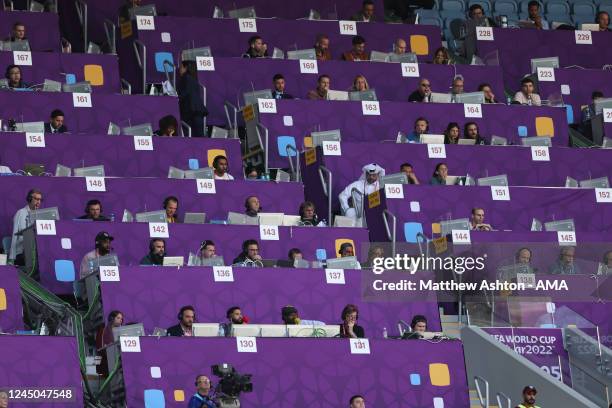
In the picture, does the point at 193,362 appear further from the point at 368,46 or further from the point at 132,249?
the point at 368,46

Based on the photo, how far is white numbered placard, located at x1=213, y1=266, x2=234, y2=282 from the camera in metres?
21.9

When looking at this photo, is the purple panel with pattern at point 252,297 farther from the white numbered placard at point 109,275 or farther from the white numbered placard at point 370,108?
the white numbered placard at point 370,108

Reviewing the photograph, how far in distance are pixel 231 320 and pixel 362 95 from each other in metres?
6.38

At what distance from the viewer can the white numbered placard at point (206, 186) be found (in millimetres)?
23969

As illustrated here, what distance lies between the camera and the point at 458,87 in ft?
88.8

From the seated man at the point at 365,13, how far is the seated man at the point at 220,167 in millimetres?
5384

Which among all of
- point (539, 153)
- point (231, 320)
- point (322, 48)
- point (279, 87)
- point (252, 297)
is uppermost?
point (322, 48)

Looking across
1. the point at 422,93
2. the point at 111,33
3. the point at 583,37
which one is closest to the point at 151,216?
the point at 111,33

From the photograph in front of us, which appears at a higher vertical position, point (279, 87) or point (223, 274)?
point (279, 87)

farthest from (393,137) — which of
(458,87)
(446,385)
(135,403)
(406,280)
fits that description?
(135,403)

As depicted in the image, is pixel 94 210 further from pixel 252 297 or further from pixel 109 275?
pixel 252 297

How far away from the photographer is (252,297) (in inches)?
866

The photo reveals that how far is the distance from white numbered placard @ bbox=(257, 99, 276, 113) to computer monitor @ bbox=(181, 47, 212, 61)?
1.63 meters

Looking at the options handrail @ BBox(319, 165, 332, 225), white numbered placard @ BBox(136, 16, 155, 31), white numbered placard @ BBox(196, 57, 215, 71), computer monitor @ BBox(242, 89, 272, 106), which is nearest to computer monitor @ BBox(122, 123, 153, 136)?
computer monitor @ BBox(242, 89, 272, 106)
